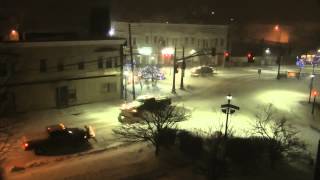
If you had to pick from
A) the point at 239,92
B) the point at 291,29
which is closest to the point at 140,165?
the point at 239,92

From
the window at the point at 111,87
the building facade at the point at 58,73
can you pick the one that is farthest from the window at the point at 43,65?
the window at the point at 111,87

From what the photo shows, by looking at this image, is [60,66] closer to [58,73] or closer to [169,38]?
[58,73]

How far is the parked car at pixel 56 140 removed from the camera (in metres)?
24.4

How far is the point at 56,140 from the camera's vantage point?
2491 cm

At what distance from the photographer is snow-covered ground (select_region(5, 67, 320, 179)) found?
2808 centimetres

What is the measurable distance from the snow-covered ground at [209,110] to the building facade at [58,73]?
1259 mm

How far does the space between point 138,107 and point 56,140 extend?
7.89 metres

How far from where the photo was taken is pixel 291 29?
9250cm

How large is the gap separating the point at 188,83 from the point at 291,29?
172 ft

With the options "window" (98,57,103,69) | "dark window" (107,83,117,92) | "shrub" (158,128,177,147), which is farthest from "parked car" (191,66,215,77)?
"shrub" (158,128,177,147)

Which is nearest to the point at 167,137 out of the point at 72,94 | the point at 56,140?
the point at 56,140

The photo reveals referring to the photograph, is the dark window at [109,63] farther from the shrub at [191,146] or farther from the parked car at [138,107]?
the shrub at [191,146]

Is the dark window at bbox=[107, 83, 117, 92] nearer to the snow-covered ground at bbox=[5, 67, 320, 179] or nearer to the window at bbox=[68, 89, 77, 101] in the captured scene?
the snow-covered ground at bbox=[5, 67, 320, 179]

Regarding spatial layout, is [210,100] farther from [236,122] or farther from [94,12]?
[94,12]
